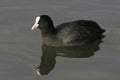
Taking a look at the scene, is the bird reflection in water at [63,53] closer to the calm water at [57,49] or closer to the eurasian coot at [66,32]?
the calm water at [57,49]

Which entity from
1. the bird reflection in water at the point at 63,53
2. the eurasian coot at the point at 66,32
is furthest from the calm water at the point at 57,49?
the eurasian coot at the point at 66,32

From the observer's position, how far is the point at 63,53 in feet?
43.2

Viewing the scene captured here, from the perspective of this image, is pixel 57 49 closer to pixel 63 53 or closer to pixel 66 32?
pixel 63 53

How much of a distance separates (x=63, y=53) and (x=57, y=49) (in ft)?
1.13

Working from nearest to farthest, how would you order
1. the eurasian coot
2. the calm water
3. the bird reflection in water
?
the calm water, the bird reflection in water, the eurasian coot

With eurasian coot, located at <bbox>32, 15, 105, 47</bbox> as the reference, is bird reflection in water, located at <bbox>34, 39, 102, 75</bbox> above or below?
below

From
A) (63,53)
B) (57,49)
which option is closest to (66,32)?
(57,49)

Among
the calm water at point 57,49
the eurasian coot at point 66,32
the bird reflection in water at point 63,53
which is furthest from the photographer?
the eurasian coot at point 66,32

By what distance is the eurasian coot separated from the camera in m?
13.6

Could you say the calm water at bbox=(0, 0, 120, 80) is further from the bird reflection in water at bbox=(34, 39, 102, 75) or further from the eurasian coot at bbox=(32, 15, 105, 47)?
the eurasian coot at bbox=(32, 15, 105, 47)

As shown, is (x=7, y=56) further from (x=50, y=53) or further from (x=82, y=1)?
(x=82, y=1)

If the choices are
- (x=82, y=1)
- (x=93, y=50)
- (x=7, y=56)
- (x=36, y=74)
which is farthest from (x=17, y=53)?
(x=82, y=1)

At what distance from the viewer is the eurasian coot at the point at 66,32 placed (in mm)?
13555

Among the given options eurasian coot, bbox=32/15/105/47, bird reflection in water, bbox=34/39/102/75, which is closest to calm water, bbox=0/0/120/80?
bird reflection in water, bbox=34/39/102/75
